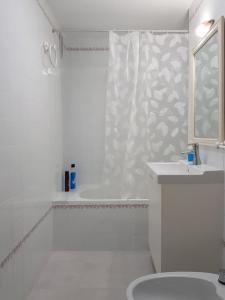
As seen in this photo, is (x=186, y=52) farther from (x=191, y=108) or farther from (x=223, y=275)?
(x=223, y=275)

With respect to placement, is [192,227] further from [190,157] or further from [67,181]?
[67,181]

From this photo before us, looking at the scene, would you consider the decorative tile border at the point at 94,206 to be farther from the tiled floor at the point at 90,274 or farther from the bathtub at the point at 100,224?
the tiled floor at the point at 90,274

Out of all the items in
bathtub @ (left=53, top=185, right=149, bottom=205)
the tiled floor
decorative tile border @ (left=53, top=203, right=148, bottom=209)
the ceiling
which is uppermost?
the ceiling

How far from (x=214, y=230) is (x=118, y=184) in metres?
1.34

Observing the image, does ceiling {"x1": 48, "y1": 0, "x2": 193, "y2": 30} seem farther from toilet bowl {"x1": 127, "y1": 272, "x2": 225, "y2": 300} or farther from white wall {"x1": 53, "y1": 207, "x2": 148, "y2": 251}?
toilet bowl {"x1": 127, "y1": 272, "x2": 225, "y2": 300}

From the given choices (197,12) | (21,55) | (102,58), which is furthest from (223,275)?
(102,58)

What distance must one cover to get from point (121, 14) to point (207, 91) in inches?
49.8

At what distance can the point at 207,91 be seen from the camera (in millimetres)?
2422

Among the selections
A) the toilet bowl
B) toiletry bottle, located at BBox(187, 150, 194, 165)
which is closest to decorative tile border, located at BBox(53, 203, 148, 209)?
toiletry bottle, located at BBox(187, 150, 194, 165)

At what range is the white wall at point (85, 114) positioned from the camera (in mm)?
3822

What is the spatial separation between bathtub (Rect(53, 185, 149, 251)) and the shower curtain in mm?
156

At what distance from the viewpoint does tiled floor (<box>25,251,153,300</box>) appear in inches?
92.7

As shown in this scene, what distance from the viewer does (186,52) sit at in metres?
3.17

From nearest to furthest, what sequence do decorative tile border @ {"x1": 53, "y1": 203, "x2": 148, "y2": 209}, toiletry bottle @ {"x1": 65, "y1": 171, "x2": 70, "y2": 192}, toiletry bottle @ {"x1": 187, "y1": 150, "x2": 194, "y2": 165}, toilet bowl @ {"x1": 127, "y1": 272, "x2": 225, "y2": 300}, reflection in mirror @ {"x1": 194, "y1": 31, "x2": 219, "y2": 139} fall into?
1. toilet bowl @ {"x1": 127, "y1": 272, "x2": 225, "y2": 300}
2. reflection in mirror @ {"x1": 194, "y1": 31, "x2": 219, "y2": 139}
3. toiletry bottle @ {"x1": 187, "y1": 150, "x2": 194, "y2": 165}
4. decorative tile border @ {"x1": 53, "y1": 203, "x2": 148, "y2": 209}
5. toiletry bottle @ {"x1": 65, "y1": 171, "x2": 70, "y2": 192}
